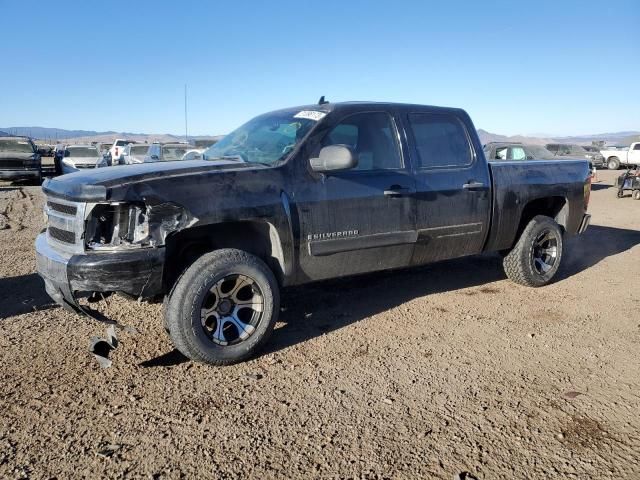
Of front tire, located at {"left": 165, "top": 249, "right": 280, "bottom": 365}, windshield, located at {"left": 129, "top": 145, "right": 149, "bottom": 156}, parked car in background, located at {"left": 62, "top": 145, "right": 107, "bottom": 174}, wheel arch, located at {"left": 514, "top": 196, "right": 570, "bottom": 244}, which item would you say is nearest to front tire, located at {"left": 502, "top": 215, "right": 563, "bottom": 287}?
wheel arch, located at {"left": 514, "top": 196, "right": 570, "bottom": 244}

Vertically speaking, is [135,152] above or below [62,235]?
above

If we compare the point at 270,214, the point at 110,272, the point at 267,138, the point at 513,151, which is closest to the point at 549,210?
the point at 267,138

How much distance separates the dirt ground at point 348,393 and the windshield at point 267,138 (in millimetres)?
1511

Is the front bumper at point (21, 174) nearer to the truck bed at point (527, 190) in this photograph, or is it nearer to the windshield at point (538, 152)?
the windshield at point (538, 152)

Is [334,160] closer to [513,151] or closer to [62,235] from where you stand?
[62,235]

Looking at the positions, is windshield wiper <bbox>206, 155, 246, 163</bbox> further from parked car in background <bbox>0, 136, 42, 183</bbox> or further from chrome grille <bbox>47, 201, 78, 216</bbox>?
parked car in background <bbox>0, 136, 42, 183</bbox>

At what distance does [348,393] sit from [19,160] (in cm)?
1993

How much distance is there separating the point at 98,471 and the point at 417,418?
173 cm

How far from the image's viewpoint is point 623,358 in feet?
12.7

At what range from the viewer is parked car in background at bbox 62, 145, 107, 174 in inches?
822

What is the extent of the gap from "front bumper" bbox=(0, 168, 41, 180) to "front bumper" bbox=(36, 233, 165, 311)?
60.6ft

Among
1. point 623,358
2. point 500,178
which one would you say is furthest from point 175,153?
point 623,358

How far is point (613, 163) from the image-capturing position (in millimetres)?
33875

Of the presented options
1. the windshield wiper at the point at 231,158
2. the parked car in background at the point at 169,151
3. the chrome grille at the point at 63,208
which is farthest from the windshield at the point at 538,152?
the chrome grille at the point at 63,208
